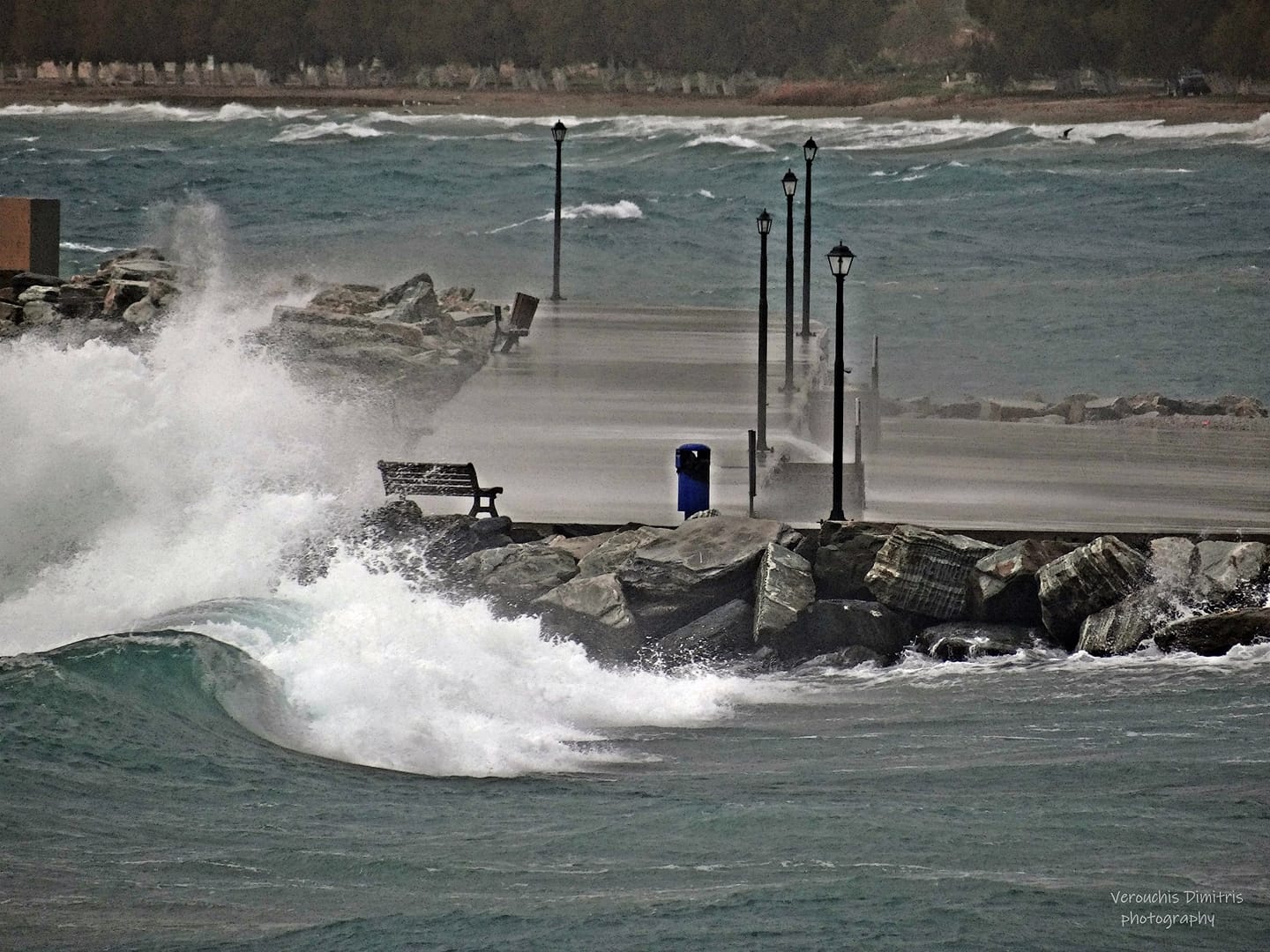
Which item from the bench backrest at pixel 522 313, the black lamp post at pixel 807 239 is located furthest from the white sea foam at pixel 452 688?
the bench backrest at pixel 522 313

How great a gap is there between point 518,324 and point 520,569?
7.98 metres

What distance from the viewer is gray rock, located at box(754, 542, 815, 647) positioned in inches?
463

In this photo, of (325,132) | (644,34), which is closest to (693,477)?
(644,34)

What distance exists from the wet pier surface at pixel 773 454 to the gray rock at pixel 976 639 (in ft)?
3.02

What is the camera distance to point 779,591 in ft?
38.8

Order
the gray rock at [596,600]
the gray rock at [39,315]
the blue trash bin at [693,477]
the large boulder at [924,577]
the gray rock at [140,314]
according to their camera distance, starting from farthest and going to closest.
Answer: the gray rock at [140,314]
the gray rock at [39,315]
the blue trash bin at [693,477]
the large boulder at [924,577]
the gray rock at [596,600]

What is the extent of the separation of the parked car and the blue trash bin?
20350mm

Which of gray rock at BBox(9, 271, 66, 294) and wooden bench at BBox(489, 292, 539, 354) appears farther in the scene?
gray rock at BBox(9, 271, 66, 294)

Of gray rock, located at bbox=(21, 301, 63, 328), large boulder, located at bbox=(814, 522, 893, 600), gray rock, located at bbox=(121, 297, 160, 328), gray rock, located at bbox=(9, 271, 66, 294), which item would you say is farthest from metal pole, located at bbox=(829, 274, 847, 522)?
gray rock, located at bbox=(9, 271, 66, 294)

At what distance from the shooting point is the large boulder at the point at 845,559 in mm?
12172

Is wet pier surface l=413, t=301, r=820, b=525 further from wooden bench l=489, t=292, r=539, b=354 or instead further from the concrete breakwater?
the concrete breakwater

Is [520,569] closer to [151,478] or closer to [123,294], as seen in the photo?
[151,478]

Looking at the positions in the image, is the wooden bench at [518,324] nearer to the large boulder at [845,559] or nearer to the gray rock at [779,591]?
the large boulder at [845,559]

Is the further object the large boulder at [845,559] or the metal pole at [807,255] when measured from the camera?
the metal pole at [807,255]
